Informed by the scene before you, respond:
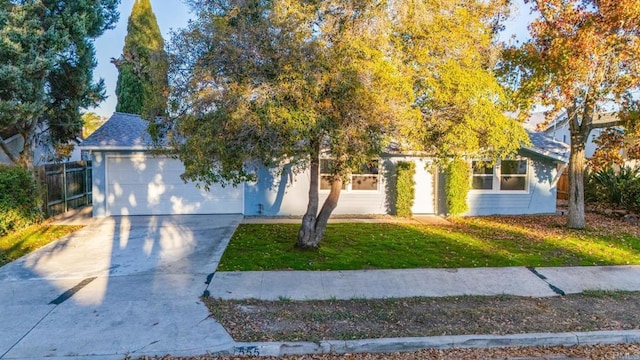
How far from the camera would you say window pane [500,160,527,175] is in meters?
13.4

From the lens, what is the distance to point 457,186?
41.2 ft

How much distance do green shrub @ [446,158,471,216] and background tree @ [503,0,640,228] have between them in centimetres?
314

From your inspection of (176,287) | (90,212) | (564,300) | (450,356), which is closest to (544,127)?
(564,300)

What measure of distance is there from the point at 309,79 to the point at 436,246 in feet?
16.3

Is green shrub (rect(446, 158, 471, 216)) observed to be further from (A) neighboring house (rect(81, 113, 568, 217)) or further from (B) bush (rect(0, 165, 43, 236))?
(B) bush (rect(0, 165, 43, 236))

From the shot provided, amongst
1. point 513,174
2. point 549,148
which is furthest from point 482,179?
point 549,148

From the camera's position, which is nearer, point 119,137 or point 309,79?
point 309,79

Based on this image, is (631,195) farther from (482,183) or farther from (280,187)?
(280,187)

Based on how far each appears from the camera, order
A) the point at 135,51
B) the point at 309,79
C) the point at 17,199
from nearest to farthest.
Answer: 1. the point at 309,79
2. the point at 17,199
3. the point at 135,51

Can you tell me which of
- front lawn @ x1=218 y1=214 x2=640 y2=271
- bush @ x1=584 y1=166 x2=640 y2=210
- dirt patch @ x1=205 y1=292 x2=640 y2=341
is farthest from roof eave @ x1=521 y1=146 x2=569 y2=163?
dirt patch @ x1=205 y1=292 x2=640 y2=341

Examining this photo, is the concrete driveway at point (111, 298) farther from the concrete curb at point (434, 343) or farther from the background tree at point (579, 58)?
the background tree at point (579, 58)

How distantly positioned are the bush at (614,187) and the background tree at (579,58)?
4.76 m

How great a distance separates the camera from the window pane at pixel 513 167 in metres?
13.4

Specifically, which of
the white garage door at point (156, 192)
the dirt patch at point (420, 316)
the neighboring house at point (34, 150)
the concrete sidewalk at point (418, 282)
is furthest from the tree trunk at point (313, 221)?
the neighboring house at point (34, 150)
